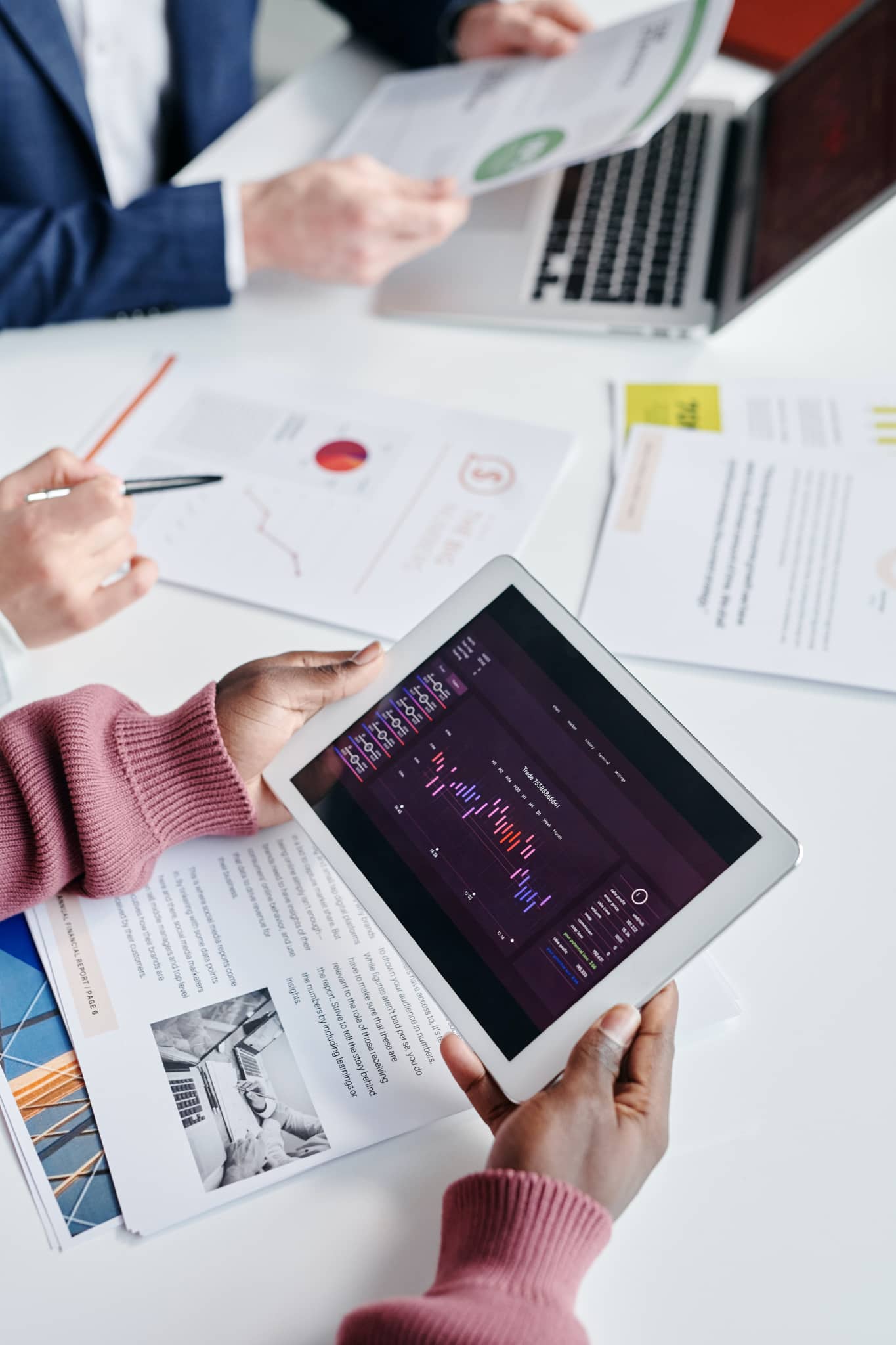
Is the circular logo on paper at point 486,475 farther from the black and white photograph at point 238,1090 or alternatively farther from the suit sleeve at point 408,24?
the suit sleeve at point 408,24

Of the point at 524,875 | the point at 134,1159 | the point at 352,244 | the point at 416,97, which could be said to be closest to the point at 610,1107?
the point at 524,875

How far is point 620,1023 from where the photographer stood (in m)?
0.51

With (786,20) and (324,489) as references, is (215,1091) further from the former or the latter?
(786,20)

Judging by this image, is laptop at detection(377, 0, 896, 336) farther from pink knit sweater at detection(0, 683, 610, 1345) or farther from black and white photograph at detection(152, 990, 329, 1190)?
black and white photograph at detection(152, 990, 329, 1190)

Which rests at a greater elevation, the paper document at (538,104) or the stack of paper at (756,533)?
the paper document at (538,104)

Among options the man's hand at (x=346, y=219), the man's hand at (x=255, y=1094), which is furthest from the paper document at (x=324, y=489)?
the man's hand at (x=255, y=1094)

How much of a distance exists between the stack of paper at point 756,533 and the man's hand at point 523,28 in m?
0.47

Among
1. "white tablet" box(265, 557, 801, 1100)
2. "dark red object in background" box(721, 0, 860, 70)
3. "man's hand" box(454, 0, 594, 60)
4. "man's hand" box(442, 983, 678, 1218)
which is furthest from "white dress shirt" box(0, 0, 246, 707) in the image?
"dark red object in background" box(721, 0, 860, 70)

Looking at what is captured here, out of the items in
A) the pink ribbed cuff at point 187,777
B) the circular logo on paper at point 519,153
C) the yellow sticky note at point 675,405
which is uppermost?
the circular logo on paper at point 519,153

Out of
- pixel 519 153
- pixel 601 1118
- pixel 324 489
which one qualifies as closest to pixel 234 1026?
pixel 601 1118

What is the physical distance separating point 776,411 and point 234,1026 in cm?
69

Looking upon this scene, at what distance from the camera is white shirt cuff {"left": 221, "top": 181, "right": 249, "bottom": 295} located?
98cm

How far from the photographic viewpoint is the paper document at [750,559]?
766mm

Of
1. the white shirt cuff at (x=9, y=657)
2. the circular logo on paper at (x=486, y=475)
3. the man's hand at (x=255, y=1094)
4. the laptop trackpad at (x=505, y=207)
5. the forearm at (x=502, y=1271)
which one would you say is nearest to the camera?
the forearm at (x=502, y=1271)
